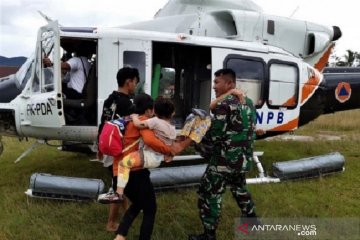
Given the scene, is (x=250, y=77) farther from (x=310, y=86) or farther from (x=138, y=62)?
(x=138, y=62)

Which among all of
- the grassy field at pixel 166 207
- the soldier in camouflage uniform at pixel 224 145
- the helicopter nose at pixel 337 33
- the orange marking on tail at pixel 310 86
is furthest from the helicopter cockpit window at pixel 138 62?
the helicopter nose at pixel 337 33

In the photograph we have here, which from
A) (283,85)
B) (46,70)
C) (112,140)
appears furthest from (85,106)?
(283,85)

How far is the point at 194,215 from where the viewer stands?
507 cm

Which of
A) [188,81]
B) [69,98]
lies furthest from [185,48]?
[69,98]

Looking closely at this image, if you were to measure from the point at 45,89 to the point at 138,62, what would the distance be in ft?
4.32

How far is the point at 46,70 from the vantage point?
5.87m

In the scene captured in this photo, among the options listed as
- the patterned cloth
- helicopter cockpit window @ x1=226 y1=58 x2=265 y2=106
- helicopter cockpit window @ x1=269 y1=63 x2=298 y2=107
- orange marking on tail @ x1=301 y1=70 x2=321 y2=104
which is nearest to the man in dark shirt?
the patterned cloth

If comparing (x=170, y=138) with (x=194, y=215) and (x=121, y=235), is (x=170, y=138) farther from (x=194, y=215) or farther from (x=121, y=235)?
(x=194, y=215)

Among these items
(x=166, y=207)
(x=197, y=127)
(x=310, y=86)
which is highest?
(x=310, y=86)

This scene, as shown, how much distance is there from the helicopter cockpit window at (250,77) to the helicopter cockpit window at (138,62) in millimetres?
1397

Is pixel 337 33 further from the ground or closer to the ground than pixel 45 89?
further from the ground

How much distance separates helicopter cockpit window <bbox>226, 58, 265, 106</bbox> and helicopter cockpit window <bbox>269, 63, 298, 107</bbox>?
0.20 m

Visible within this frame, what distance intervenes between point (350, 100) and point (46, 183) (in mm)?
6032

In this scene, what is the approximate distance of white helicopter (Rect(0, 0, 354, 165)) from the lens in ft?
19.3
